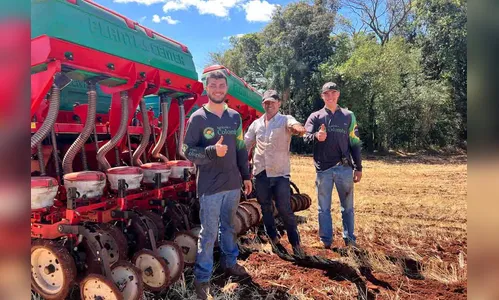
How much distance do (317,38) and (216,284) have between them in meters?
20.1

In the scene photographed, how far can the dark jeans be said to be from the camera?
4.48 meters

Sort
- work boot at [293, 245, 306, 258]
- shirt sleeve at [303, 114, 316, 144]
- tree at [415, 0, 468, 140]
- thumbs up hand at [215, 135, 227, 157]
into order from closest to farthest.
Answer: thumbs up hand at [215, 135, 227, 157] < work boot at [293, 245, 306, 258] < shirt sleeve at [303, 114, 316, 144] < tree at [415, 0, 468, 140]

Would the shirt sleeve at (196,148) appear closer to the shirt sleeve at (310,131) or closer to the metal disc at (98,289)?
the metal disc at (98,289)

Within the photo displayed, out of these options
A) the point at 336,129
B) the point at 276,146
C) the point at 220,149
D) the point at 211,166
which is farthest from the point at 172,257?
the point at 336,129

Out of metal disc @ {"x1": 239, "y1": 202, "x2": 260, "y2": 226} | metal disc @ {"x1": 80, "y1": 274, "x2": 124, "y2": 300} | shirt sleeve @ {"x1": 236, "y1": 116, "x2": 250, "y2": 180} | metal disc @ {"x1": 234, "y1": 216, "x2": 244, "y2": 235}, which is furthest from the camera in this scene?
metal disc @ {"x1": 239, "y1": 202, "x2": 260, "y2": 226}

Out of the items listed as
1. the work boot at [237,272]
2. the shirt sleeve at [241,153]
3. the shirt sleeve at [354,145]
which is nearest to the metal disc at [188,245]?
the work boot at [237,272]

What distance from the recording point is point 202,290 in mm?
3318

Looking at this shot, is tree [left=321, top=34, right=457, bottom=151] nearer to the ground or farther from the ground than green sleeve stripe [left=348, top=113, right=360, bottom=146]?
farther from the ground

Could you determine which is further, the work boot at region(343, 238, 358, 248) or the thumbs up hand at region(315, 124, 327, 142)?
the work boot at region(343, 238, 358, 248)

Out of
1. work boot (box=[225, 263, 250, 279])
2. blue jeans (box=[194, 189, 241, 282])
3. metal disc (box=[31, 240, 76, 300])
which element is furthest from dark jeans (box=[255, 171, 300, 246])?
metal disc (box=[31, 240, 76, 300])

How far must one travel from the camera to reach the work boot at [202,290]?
327 centimetres

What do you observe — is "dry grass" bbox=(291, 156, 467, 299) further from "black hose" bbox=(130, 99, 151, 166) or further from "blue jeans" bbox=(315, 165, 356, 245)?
"black hose" bbox=(130, 99, 151, 166)

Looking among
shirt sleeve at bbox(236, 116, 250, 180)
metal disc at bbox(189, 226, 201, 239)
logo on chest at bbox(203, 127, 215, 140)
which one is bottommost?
metal disc at bbox(189, 226, 201, 239)

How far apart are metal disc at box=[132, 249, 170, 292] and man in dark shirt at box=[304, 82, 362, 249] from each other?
→ 7.32 ft
